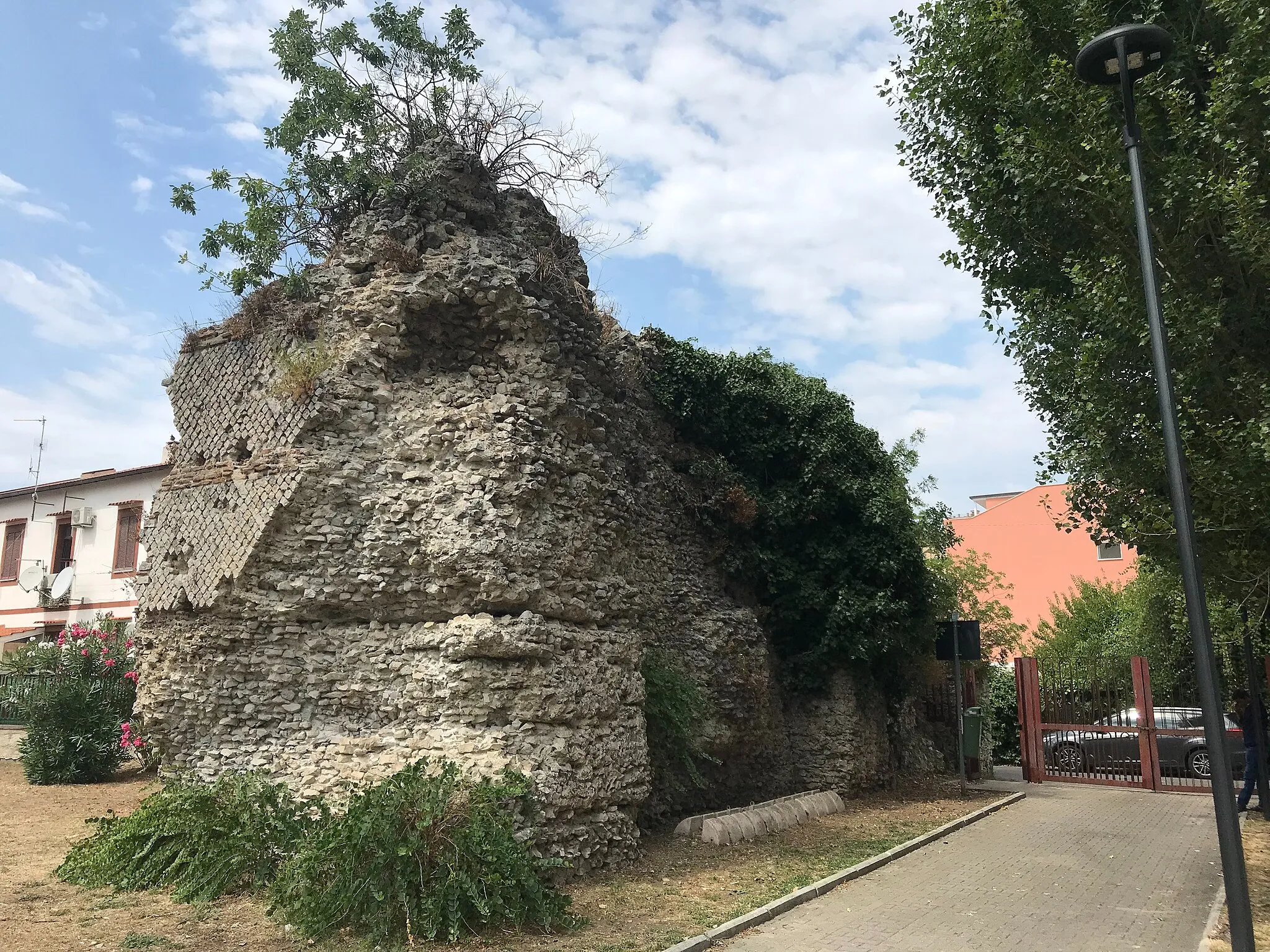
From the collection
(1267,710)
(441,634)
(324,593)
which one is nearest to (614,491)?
(441,634)

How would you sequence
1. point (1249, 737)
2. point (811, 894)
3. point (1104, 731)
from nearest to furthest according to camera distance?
1. point (811, 894)
2. point (1249, 737)
3. point (1104, 731)

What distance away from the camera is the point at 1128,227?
802 centimetres

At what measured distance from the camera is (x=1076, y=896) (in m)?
8.00

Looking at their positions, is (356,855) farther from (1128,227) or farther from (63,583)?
(63,583)

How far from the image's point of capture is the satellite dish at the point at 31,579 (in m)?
22.7

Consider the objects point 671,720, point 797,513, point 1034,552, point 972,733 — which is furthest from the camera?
point 1034,552

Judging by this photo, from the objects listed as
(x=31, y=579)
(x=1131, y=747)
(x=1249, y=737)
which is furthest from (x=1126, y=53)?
(x=31, y=579)

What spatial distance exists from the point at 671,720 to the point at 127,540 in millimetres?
17885

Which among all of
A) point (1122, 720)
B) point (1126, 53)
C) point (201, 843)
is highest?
point (1126, 53)

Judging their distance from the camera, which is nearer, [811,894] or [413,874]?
[413,874]

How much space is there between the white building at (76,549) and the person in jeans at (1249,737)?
21941mm

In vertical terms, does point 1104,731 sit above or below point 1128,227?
below

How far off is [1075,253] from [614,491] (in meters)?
5.34

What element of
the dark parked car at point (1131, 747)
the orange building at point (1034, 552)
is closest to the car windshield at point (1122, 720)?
the dark parked car at point (1131, 747)
